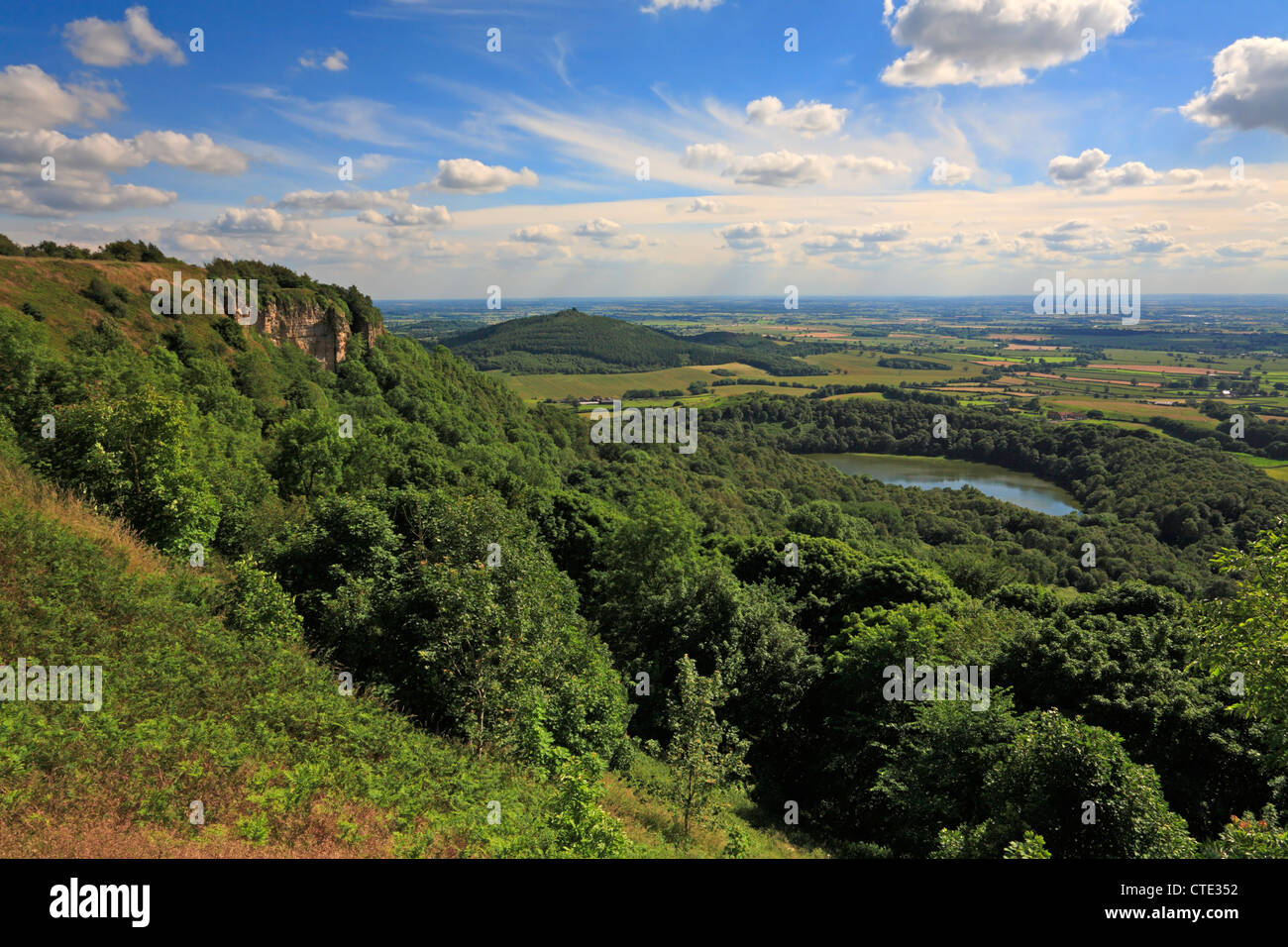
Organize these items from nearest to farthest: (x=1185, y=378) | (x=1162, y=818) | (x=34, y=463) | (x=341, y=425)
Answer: (x=1162, y=818) → (x=34, y=463) → (x=341, y=425) → (x=1185, y=378)

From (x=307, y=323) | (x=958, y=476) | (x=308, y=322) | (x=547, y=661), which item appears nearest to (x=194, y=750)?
(x=547, y=661)

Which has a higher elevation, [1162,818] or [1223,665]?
[1223,665]

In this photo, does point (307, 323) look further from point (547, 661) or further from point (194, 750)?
point (194, 750)

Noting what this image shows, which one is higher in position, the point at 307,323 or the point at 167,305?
the point at 307,323

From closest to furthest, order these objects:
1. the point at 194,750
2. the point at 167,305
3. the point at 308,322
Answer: the point at 194,750
the point at 167,305
the point at 308,322

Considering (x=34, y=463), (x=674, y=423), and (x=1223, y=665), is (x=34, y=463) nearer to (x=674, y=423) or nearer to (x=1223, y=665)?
(x=1223, y=665)

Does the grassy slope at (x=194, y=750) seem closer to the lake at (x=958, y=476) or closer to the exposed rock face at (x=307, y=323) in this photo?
the exposed rock face at (x=307, y=323)
